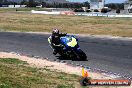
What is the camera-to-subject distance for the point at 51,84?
11.1 meters

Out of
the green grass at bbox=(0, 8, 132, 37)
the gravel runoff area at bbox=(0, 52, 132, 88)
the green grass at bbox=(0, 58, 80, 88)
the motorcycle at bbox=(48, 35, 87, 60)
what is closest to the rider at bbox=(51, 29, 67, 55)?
the motorcycle at bbox=(48, 35, 87, 60)

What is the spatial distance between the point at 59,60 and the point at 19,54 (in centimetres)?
277

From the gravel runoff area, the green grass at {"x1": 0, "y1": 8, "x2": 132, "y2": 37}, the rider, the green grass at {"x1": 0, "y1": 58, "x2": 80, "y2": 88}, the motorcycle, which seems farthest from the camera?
the green grass at {"x1": 0, "y1": 8, "x2": 132, "y2": 37}

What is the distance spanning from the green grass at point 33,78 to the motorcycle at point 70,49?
2.95 meters

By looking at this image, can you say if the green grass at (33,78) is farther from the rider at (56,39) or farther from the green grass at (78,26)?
the green grass at (78,26)

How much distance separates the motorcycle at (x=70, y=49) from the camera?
17.0 meters

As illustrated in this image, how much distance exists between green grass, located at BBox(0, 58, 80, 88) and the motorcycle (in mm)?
2953

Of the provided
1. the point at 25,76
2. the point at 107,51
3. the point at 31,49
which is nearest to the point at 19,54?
the point at 31,49

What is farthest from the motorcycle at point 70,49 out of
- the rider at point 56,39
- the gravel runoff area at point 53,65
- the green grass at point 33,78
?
the green grass at point 33,78

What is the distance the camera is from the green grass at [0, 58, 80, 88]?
10.8m

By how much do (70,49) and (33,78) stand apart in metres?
5.59

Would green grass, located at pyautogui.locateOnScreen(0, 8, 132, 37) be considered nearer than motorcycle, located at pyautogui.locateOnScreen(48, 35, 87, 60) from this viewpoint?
No

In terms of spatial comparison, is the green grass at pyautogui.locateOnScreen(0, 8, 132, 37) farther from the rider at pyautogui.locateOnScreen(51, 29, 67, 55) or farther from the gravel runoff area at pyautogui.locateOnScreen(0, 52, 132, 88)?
the gravel runoff area at pyautogui.locateOnScreen(0, 52, 132, 88)

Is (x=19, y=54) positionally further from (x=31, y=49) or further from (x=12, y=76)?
(x=12, y=76)
